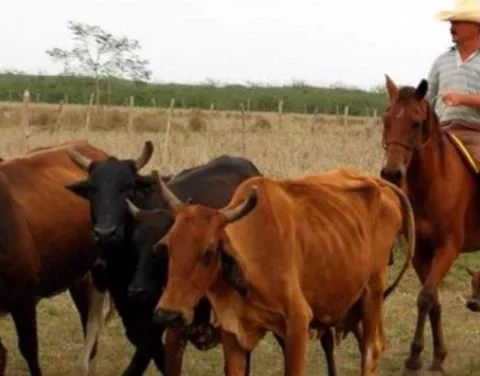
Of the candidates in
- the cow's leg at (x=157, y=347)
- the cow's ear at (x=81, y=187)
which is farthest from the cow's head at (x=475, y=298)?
the cow's ear at (x=81, y=187)

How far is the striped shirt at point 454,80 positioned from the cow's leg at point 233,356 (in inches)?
158

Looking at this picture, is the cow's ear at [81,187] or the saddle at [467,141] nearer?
the cow's ear at [81,187]

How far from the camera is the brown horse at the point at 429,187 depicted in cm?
972

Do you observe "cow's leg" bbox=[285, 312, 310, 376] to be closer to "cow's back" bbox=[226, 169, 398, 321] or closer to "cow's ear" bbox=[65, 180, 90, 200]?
"cow's back" bbox=[226, 169, 398, 321]

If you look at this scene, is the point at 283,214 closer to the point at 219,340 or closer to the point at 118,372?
the point at 219,340

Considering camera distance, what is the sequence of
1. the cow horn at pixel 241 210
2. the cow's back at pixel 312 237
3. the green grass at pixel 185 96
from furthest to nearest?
the green grass at pixel 185 96
the cow's back at pixel 312 237
the cow horn at pixel 241 210

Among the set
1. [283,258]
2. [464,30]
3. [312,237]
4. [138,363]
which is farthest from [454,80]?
[283,258]

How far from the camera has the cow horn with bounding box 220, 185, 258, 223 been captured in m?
6.86

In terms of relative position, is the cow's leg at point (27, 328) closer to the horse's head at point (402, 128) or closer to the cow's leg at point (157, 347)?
the cow's leg at point (157, 347)

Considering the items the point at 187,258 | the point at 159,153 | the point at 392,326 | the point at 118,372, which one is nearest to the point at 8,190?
the point at 118,372

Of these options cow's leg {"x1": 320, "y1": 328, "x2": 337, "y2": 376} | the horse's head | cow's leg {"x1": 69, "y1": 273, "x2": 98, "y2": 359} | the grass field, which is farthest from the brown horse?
cow's leg {"x1": 69, "y1": 273, "x2": 98, "y2": 359}

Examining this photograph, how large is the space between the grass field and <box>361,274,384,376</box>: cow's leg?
151 cm

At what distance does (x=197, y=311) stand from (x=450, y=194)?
3382 millimetres

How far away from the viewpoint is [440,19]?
1044cm
